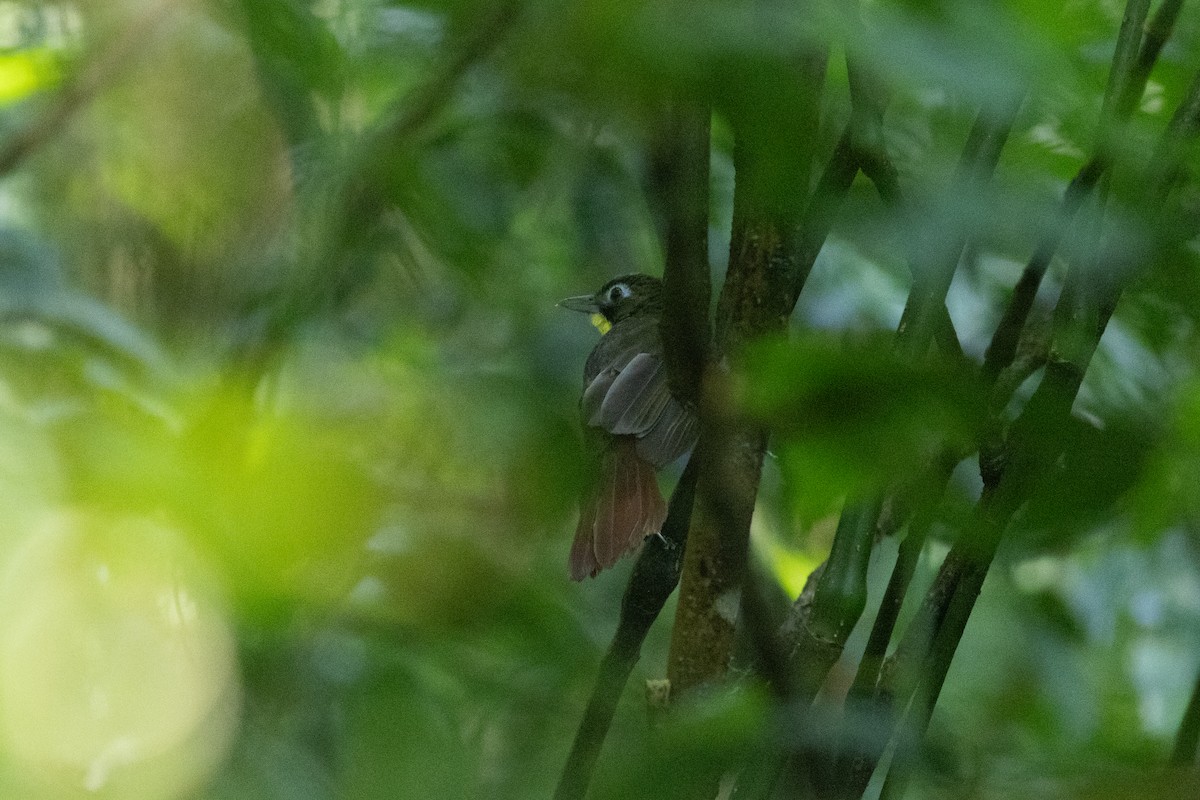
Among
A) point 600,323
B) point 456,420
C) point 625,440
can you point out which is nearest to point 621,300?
point 600,323

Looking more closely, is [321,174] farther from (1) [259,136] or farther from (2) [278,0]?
(1) [259,136]

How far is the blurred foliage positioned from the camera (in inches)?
15.5

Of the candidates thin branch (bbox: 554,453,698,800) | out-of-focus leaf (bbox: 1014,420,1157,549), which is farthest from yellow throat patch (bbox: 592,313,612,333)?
out-of-focus leaf (bbox: 1014,420,1157,549)

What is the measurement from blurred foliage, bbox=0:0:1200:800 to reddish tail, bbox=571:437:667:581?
12cm

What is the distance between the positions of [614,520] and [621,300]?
0.82 m

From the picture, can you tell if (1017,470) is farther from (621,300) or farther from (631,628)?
(621,300)

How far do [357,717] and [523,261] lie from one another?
1143mm

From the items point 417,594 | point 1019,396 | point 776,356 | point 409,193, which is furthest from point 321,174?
point 776,356

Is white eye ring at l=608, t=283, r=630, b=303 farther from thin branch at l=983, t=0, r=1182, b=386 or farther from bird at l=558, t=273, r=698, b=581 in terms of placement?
thin branch at l=983, t=0, r=1182, b=386

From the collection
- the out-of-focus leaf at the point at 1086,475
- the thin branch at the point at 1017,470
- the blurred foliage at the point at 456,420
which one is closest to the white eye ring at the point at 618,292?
the blurred foliage at the point at 456,420

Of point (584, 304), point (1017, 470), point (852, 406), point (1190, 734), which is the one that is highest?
point (852, 406)

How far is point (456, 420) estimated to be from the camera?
1.33 metres

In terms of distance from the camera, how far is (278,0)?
638 millimetres

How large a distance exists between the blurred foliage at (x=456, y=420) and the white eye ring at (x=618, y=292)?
416mm
